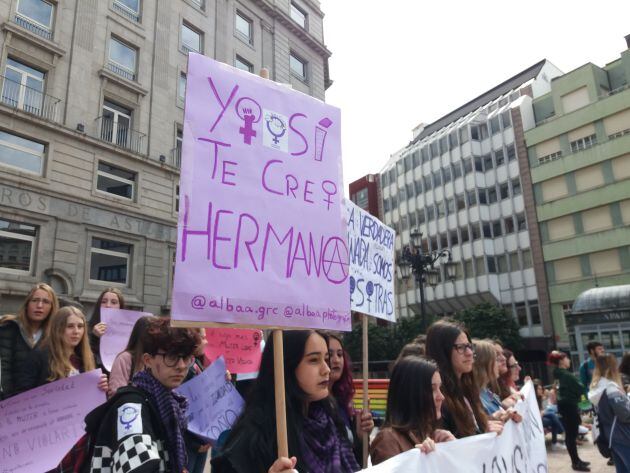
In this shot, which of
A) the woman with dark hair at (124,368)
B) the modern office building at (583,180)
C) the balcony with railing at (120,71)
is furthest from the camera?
the modern office building at (583,180)

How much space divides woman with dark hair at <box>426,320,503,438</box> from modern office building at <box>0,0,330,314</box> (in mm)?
14525

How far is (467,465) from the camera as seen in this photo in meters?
2.50

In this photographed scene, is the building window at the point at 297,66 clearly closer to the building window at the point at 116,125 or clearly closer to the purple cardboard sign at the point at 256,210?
the building window at the point at 116,125

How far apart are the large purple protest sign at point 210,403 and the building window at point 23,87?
15.4 metres

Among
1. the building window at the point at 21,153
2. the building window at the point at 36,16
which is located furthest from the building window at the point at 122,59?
the building window at the point at 21,153

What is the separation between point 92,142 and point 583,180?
3087cm

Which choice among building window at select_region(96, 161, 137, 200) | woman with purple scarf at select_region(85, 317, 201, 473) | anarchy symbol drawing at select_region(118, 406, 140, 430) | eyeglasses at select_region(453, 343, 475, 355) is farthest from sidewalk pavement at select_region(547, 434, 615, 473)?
building window at select_region(96, 161, 137, 200)

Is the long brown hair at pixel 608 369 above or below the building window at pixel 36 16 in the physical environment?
below

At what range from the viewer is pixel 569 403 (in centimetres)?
733

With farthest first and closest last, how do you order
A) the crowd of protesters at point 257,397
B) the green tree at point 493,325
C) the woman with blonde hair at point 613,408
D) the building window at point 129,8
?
the green tree at point 493,325 → the building window at point 129,8 → the woman with blonde hair at point 613,408 → the crowd of protesters at point 257,397

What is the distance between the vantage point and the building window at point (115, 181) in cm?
1744

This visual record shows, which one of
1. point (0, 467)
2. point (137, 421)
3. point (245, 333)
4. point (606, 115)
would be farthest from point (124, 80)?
point (606, 115)

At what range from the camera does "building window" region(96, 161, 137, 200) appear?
57.2ft

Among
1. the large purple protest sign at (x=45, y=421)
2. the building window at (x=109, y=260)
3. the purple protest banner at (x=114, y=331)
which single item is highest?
the building window at (x=109, y=260)
